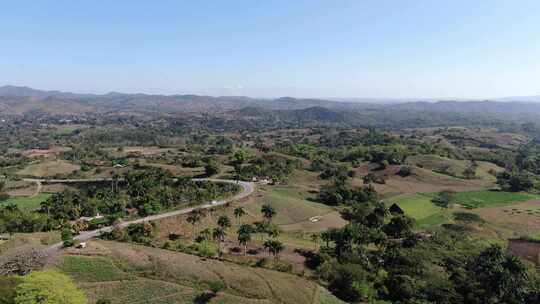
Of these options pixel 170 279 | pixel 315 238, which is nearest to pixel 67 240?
pixel 170 279

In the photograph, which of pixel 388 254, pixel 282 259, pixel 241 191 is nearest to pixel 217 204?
pixel 241 191

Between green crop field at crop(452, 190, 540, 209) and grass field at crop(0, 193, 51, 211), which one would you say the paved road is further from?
green crop field at crop(452, 190, 540, 209)

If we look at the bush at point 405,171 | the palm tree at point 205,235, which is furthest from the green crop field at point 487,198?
the palm tree at point 205,235

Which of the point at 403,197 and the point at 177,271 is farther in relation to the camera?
the point at 403,197

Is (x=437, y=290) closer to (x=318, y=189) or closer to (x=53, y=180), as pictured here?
(x=318, y=189)

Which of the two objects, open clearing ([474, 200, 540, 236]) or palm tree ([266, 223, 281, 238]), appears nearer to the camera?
palm tree ([266, 223, 281, 238])

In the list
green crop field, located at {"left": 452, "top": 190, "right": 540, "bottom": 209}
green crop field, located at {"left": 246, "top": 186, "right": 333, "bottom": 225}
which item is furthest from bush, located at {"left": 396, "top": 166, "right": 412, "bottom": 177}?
green crop field, located at {"left": 246, "top": 186, "right": 333, "bottom": 225}
